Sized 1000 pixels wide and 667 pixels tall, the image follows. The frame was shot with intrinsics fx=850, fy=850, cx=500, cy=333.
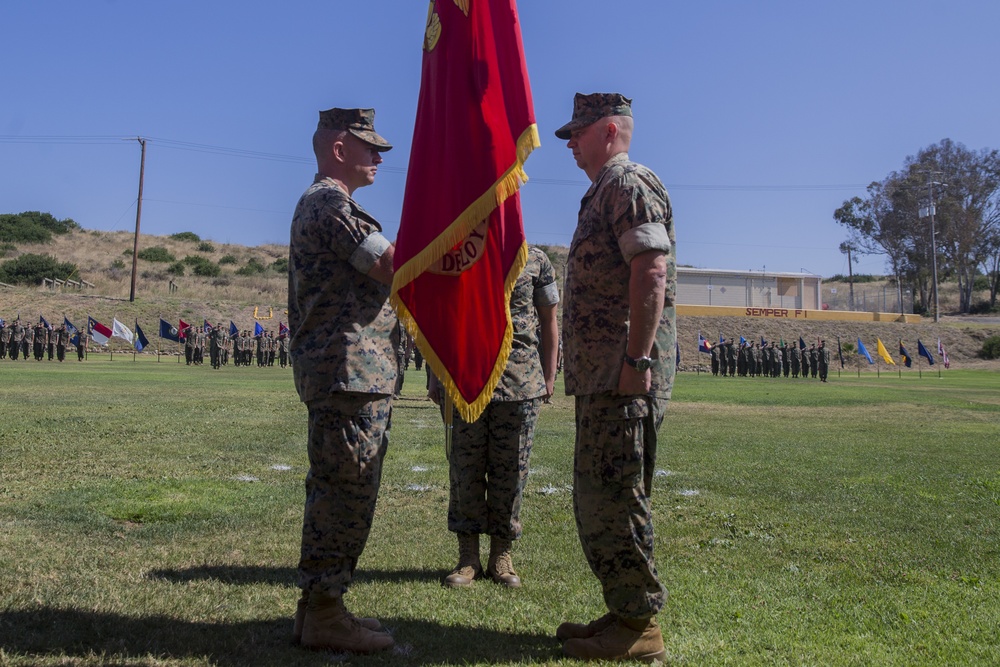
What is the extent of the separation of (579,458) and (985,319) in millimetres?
80143

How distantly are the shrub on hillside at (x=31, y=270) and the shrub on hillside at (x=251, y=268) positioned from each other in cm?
1401

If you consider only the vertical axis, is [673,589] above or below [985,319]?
below

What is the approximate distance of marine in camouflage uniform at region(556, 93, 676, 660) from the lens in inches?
138

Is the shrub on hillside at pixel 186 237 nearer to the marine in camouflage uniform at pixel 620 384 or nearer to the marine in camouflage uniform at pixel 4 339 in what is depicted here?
the marine in camouflage uniform at pixel 4 339

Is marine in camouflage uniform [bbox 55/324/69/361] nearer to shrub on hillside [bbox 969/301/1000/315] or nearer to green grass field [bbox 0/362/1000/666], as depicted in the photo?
green grass field [bbox 0/362/1000/666]

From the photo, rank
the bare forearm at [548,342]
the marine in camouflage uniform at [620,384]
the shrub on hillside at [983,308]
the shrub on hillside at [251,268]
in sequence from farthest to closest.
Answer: the shrub on hillside at [983,308] → the shrub on hillside at [251,268] → the bare forearm at [548,342] → the marine in camouflage uniform at [620,384]

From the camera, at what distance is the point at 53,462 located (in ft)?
26.1

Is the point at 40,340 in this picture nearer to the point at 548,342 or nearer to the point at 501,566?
the point at 548,342

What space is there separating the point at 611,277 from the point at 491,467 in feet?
5.62

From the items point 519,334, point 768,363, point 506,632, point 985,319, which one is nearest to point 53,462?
point 519,334

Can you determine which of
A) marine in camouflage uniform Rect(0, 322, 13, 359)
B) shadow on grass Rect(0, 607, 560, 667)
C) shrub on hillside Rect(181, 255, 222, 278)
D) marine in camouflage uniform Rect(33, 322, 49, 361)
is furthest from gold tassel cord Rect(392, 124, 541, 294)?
shrub on hillside Rect(181, 255, 222, 278)

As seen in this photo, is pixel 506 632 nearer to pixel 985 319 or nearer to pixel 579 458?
pixel 579 458

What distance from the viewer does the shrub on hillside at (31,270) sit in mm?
67125

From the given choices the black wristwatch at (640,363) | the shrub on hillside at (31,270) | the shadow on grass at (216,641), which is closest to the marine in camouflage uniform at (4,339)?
the shrub on hillside at (31,270)
